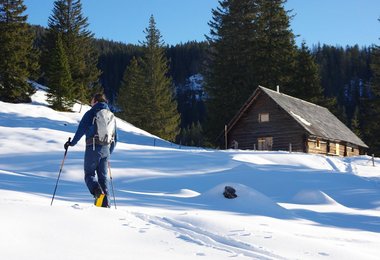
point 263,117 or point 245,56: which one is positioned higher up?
point 245,56

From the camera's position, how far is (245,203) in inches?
441

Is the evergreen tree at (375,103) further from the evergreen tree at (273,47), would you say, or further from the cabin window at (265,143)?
the cabin window at (265,143)

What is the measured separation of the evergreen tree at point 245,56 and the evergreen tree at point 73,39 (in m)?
13.5

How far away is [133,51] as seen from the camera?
161875 millimetres

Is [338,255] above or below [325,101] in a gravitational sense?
below

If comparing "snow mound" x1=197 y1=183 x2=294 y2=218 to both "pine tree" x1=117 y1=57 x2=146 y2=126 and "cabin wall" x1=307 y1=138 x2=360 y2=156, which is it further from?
"pine tree" x1=117 y1=57 x2=146 y2=126

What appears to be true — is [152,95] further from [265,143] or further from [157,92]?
[265,143]

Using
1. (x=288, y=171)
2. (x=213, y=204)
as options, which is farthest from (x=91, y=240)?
(x=288, y=171)

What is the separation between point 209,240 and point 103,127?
130 inches

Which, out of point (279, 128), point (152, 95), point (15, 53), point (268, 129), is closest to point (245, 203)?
point (279, 128)

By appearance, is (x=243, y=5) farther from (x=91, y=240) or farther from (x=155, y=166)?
(x=91, y=240)

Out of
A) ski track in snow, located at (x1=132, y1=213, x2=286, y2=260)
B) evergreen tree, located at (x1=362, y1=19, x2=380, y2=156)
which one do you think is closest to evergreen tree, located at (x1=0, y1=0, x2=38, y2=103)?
evergreen tree, located at (x1=362, y1=19, x2=380, y2=156)

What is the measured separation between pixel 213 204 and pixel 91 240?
648 cm

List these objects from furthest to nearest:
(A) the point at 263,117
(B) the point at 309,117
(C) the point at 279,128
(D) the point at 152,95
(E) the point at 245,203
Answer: (D) the point at 152,95 → (B) the point at 309,117 → (A) the point at 263,117 → (C) the point at 279,128 → (E) the point at 245,203
